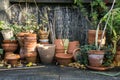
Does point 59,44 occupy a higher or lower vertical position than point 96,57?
higher

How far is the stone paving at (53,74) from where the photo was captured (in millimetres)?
4449

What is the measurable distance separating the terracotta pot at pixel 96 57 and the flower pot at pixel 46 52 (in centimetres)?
88

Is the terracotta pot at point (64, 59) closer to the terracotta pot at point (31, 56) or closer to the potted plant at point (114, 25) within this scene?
the terracotta pot at point (31, 56)

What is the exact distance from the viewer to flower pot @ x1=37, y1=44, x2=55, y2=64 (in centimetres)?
550

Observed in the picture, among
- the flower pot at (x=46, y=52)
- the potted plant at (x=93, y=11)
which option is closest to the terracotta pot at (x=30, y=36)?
the flower pot at (x=46, y=52)

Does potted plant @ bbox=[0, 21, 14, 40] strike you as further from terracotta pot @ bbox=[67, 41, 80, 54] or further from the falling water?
terracotta pot @ bbox=[67, 41, 80, 54]

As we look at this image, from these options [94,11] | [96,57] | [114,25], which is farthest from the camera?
[94,11]

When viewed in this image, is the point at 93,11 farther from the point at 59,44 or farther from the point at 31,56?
the point at 31,56

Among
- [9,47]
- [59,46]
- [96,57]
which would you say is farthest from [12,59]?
[96,57]

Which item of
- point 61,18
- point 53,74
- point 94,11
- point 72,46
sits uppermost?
point 94,11

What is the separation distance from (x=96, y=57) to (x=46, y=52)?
109cm

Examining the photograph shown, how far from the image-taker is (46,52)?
5.51 meters

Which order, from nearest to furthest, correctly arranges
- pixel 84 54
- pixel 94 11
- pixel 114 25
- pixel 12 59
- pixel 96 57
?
pixel 96 57 < pixel 84 54 < pixel 12 59 < pixel 114 25 < pixel 94 11

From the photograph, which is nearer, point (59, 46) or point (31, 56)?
point (31, 56)
